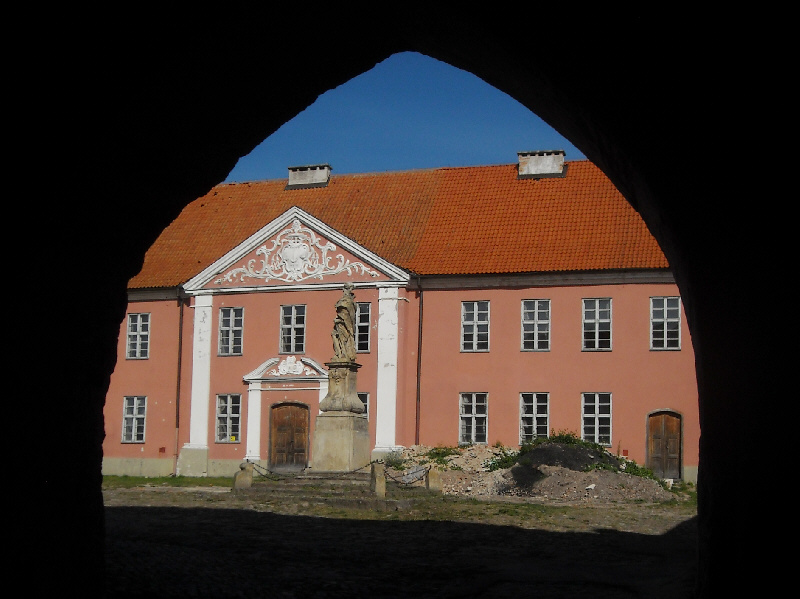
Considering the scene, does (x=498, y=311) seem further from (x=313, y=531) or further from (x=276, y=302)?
(x=313, y=531)

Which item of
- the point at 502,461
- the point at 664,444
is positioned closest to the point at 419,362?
the point at 502,461

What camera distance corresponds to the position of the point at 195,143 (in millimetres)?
6508

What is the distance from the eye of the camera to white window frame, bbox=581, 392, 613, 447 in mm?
29219

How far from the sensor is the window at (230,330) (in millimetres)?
32656

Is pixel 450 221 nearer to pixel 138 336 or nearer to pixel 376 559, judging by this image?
pixel 138 336

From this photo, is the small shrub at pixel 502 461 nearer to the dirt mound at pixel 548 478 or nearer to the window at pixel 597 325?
the dirt mound at pixel 548 478

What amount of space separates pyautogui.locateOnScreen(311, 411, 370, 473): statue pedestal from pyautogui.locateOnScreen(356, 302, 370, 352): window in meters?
→ 8.98

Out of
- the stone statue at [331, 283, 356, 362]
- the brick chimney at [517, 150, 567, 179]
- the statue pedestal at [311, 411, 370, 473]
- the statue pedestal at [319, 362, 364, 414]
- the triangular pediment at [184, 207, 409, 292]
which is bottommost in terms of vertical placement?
the statue pedestal at [311, 411, 370, 473]

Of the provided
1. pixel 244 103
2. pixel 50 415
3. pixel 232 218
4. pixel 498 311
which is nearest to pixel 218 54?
pixel 244 103

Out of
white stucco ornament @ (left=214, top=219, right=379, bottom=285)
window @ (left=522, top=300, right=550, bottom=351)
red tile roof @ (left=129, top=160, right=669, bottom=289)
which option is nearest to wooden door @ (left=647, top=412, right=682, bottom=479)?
window @ (left=522, top=300, right=550, bottom=351)

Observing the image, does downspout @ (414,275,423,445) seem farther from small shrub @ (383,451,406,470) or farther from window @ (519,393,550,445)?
window @ (519,393,550,445)

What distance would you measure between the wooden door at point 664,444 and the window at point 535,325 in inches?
148

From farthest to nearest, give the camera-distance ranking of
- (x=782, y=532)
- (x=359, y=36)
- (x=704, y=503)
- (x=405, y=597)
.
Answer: (x=405, y=597)
(x=359, y=36)
(x=704, y=503)
(x=782, y=532)

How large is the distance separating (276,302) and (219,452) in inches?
197
